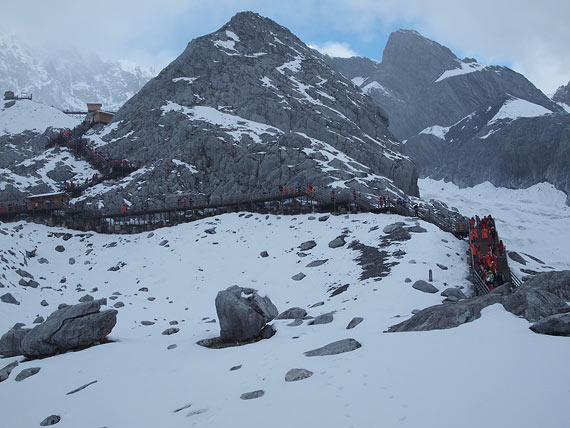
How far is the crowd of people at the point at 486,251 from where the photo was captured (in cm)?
2048

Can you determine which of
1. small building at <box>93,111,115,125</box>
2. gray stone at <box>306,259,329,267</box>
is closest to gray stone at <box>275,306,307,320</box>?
gray stone at <box>306,259,329,267</box>

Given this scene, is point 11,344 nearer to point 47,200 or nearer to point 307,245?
point 307,245

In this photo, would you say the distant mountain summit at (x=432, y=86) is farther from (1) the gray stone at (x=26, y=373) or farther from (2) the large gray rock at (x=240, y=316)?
(1) the gray stone at (x=26, y=373)

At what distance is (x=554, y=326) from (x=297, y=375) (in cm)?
614

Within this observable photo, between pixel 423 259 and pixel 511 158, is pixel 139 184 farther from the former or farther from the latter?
pixel 511 158

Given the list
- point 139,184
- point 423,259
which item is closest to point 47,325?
point 423,259

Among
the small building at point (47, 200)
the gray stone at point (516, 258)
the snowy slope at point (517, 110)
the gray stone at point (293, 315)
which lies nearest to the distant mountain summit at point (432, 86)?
the snowy slope at point (517, 110)

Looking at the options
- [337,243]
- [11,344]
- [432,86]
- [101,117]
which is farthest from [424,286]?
[432,86]

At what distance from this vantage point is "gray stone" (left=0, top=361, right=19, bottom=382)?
14.5 meters

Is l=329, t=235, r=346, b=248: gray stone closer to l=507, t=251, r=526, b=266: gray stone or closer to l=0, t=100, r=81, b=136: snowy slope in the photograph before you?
l=507, t=251, r=526, b=266: gray stone

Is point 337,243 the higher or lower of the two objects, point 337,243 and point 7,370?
the higher

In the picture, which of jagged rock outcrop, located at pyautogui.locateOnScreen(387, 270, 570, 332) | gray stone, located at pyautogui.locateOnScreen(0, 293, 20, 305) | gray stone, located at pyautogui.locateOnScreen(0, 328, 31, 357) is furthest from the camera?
gray stone, located at pyautogui.locateOnScreen(0, 293, 20, 305)

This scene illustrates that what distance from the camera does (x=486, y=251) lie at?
80.9 ft

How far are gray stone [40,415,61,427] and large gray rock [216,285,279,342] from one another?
20.3 ft
